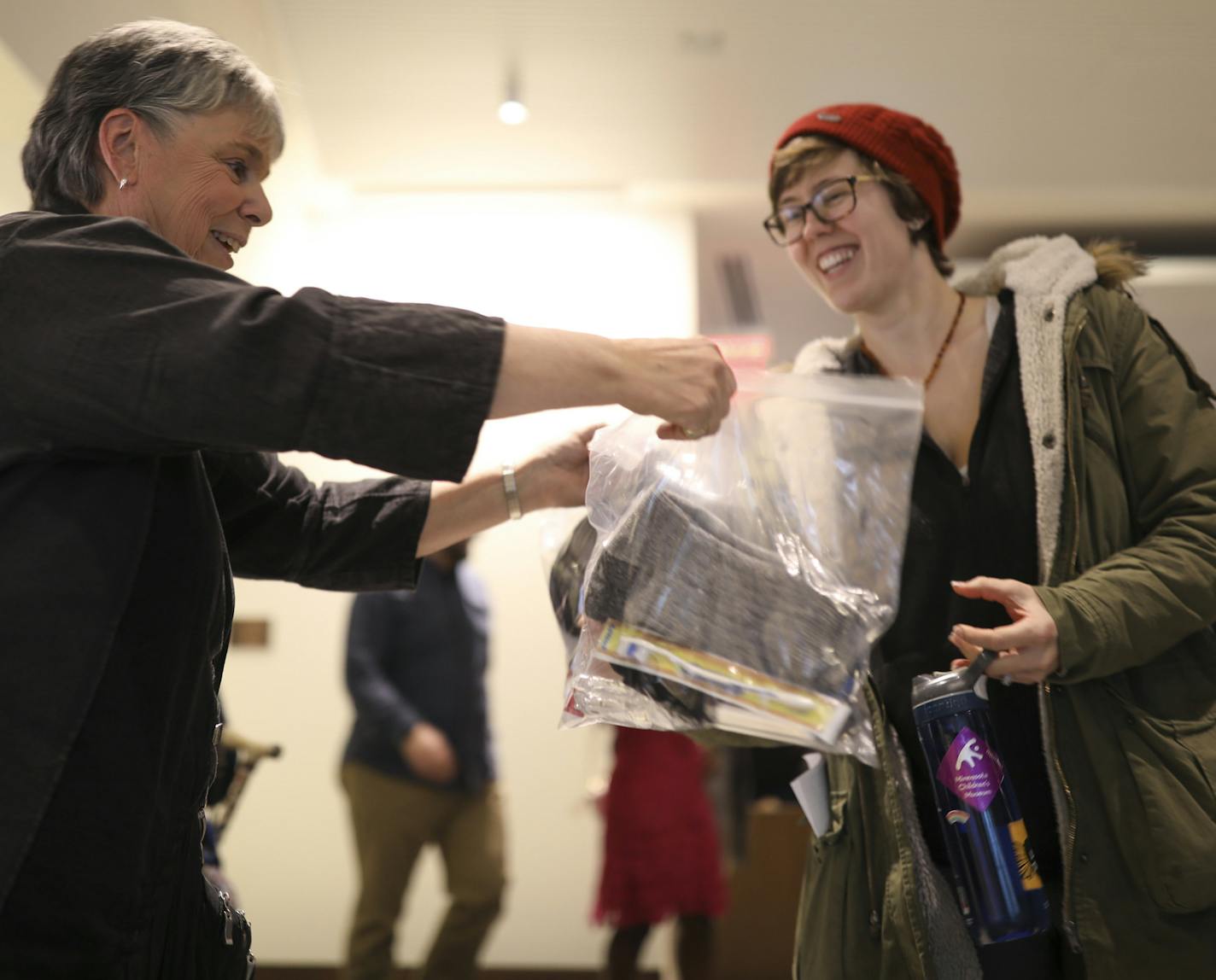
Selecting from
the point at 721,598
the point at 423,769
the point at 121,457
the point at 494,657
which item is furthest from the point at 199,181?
the point at 494,657

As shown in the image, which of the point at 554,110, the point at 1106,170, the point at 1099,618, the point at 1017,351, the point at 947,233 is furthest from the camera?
the point at 1106,170

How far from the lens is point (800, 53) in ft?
9.68

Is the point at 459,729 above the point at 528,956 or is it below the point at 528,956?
above

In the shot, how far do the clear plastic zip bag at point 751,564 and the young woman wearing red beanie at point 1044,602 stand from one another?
14cm

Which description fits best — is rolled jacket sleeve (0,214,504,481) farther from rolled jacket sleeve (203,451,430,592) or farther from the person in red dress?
the person in red dress

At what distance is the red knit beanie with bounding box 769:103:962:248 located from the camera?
4.52 feet

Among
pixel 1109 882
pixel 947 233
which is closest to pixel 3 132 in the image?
pixel 947 233

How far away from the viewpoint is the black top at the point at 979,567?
1.20m

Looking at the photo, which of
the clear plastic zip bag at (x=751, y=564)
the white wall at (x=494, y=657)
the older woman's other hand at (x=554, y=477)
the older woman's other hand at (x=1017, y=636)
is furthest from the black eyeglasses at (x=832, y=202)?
the white wall at (x=494, y=657)

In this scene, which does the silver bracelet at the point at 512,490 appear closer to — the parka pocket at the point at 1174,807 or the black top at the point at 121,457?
the black top at the point at 121,457

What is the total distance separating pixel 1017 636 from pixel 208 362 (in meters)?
0.76

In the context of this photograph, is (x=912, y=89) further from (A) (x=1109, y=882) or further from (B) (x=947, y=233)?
(A) (x=1109, y=882)

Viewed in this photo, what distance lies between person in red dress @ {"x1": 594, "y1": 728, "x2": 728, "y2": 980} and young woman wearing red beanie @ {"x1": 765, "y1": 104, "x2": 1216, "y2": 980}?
5.71 ft

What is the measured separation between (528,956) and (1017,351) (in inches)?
120
